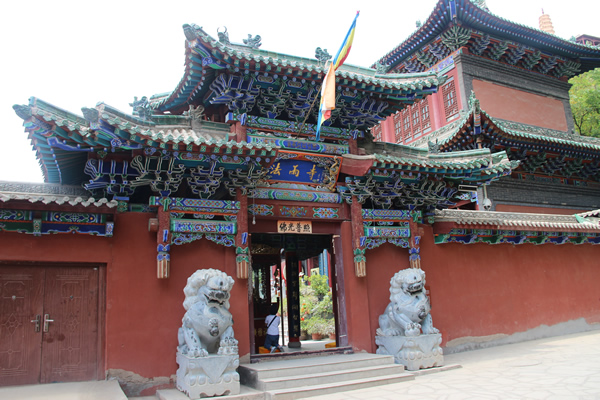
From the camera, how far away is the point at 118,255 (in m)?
7.18

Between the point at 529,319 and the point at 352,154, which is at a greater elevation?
the point at 352,154

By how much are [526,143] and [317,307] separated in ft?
27.2

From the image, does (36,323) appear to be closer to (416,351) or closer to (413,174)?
(416,351)

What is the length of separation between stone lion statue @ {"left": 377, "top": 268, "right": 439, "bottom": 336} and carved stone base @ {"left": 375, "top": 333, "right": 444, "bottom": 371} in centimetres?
10

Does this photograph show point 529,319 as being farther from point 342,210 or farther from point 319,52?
point 319,52

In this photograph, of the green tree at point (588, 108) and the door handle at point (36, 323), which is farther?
the green tree at point (588, 108)

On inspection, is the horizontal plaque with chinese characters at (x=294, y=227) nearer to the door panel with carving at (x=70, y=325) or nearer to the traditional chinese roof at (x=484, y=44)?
the door panel with carving at (x=70, y=325)

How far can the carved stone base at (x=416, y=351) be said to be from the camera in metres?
7.82

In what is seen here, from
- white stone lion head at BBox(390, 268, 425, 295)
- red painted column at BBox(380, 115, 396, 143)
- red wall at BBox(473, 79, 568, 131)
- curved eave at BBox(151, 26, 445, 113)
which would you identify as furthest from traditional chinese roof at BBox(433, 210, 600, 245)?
red painted column at BBox(380, 115, 396, 143)

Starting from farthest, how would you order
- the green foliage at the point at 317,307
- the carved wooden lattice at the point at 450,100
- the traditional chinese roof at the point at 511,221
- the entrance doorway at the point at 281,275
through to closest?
the carved wooden lattice at the point at 450,100, the green foliage at the point at 317,307, the entrance doorway at the point at 281,275, the traditional chinese roof at the point at 511,221

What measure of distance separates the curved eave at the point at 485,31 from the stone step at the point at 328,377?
38.2ft

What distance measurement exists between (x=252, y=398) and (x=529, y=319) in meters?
7.77

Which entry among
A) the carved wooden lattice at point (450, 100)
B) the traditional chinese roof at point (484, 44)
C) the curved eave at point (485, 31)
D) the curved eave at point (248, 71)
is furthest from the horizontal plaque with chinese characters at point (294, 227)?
the curved eave at point (485, 31)

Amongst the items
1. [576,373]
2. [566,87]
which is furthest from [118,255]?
[566,87]
